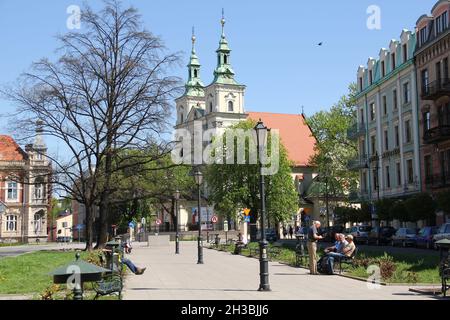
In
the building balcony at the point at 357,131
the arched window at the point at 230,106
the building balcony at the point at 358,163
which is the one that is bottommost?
the building balcony at the point at 358,163

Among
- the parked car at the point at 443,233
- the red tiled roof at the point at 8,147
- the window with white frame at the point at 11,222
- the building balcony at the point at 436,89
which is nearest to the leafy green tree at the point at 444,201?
the parked car at the point at 443,233

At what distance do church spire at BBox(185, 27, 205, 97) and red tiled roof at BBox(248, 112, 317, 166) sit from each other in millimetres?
12166

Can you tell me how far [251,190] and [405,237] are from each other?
25.6m

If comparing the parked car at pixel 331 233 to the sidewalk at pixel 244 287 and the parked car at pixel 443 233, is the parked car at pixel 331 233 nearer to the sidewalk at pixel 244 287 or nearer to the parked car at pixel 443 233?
the parked car at pixel 443 233

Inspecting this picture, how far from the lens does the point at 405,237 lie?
36.6m

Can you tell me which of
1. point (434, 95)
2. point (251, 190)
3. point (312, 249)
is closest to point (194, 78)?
point (251, 190)

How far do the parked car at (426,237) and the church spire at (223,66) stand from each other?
60.6 metres

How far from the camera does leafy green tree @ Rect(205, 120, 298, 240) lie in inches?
2354

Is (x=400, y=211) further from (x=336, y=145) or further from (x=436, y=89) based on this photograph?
(x=336, y=145)

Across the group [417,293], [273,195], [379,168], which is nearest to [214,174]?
[273,195]

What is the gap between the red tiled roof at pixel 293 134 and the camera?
307ft
